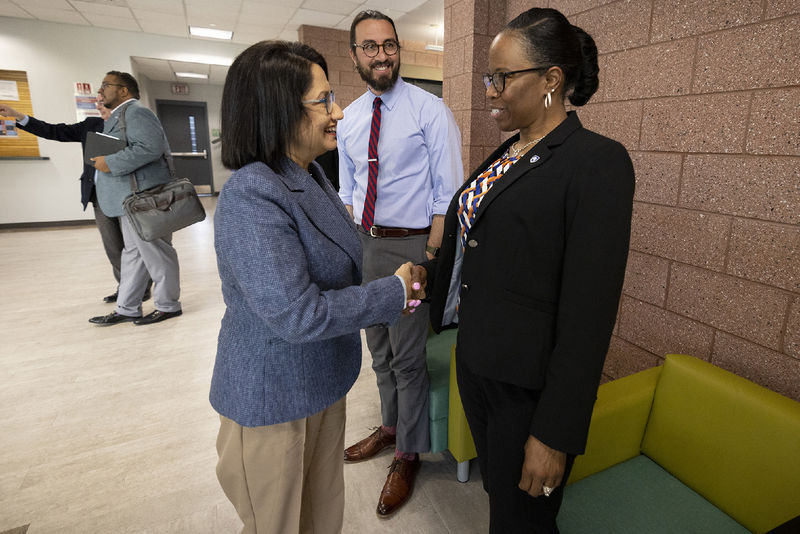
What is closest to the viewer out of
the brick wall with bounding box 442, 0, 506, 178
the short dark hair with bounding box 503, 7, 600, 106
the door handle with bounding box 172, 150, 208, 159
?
the short dark hair with bounding box 503, 7, 600, 106

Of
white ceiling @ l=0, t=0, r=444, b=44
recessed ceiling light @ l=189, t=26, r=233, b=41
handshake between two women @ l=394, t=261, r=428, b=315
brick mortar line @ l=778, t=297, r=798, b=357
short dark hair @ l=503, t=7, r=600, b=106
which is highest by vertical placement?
recessed ceiling light @ l=189, t=26, r=233, b=41

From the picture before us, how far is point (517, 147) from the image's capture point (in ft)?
3.62

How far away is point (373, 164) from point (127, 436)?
1797 millimetres

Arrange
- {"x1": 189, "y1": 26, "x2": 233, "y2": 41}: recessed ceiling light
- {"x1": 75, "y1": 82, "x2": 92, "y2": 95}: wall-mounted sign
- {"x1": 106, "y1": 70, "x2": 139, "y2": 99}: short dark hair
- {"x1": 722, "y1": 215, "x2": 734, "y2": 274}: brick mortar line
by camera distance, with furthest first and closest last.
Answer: {"x1": 189, "y1": 26, "x2": 233, "y2": 41}: recessed ceiling light
{"x1": 75, "y1": 82, "x2": 92, "y2": 95}: wall-mounted sign
{"x1": 106, "y1": 70, "x2": 139, "y2": 99}: short dark hair
{"x1": 722, "y1": 215, "x2": 734, "y2": 274}: brick mortar line

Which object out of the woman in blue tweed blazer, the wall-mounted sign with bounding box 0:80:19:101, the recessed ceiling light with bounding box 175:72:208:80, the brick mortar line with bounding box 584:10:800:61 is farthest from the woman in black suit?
the recessed ceiling light with bounding box 175:72:208:80

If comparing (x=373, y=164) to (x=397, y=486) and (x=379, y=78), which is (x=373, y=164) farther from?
(x=397, y=486)

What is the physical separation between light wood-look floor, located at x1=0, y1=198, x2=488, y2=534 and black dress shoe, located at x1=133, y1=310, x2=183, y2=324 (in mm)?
68

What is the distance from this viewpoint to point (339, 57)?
673 centimetres

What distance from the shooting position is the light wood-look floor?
1.71 meters

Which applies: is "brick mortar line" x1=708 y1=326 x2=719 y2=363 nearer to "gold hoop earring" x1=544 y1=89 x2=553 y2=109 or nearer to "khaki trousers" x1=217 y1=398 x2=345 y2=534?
"gold hoop earring" x1=544 y1=89 x2=553 y2=109

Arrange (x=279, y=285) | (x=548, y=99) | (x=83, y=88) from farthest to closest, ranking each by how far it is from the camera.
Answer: (x=83, y=88) < (x=548, y=99) < (x=279, y=285)

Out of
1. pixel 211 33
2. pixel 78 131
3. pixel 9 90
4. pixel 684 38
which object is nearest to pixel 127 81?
pixel 78 131

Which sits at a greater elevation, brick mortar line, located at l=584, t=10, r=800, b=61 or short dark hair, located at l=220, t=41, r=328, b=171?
brick mortar line, located at l=584, t=10, r=800, b=61

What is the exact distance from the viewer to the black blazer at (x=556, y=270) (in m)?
0.83
